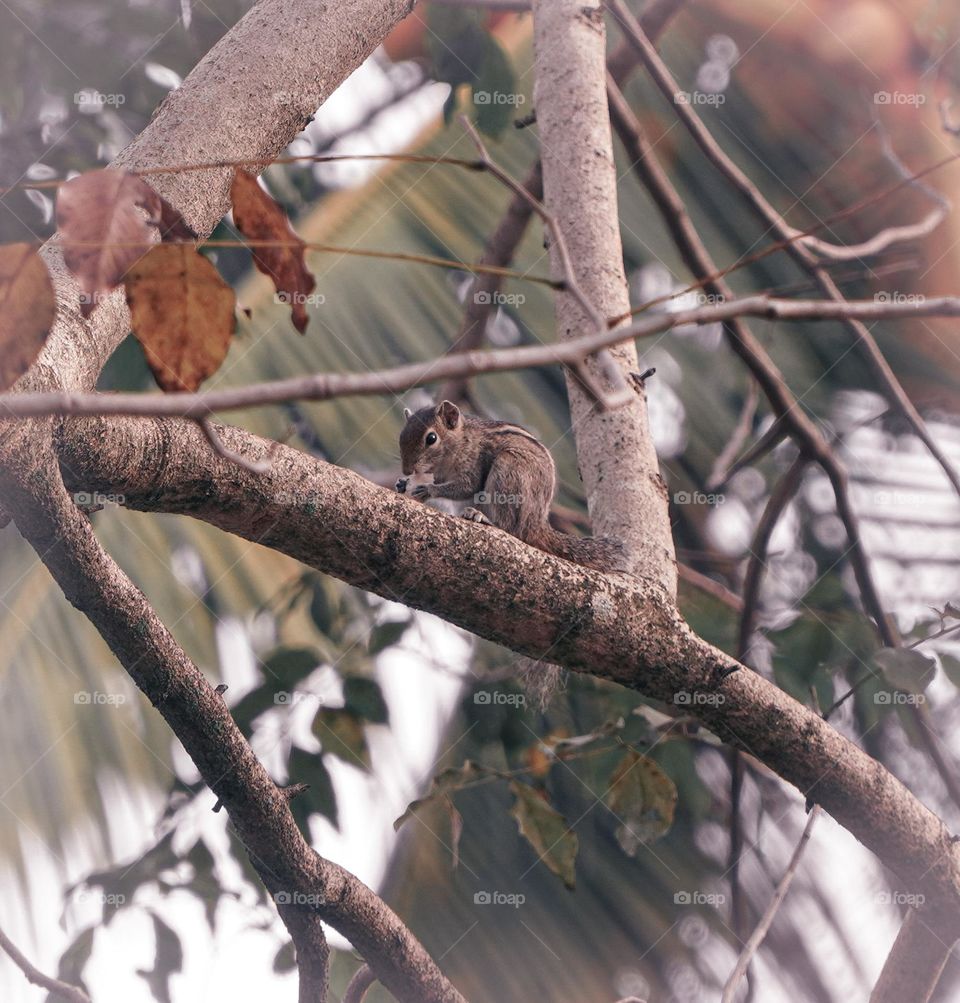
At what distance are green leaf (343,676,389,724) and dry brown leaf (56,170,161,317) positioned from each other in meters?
1.85

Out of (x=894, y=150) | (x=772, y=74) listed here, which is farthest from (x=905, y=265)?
(x=772, y=74)

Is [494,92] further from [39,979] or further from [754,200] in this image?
[39,979]

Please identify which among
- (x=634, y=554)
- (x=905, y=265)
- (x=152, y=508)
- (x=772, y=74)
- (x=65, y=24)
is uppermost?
(x=65, y=24)

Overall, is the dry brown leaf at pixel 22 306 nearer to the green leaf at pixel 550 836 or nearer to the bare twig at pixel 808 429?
the green leaf at pixel 550 836

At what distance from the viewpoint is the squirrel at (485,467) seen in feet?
8.40

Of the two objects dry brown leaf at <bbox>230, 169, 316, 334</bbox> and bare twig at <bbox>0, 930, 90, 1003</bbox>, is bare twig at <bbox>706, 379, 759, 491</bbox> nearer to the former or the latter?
bare twig at <bbox>0, 930, 90, 1003</bbox>

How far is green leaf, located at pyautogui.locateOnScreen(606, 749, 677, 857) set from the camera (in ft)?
7.17

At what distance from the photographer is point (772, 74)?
3.52 m

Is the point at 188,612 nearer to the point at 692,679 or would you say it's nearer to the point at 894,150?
the point at 692,679

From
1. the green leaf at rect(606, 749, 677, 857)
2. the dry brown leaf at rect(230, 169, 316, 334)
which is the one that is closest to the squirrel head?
the green leaf at rect(606, 749, 677, 857)

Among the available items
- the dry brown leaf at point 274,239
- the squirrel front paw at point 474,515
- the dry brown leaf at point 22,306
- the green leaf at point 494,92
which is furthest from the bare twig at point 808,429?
the dry brown leaf at point 22,306

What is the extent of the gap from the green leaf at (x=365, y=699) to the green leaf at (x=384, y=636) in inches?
4.0

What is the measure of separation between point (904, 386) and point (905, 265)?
0.51 metres

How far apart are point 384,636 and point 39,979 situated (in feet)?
3.51
